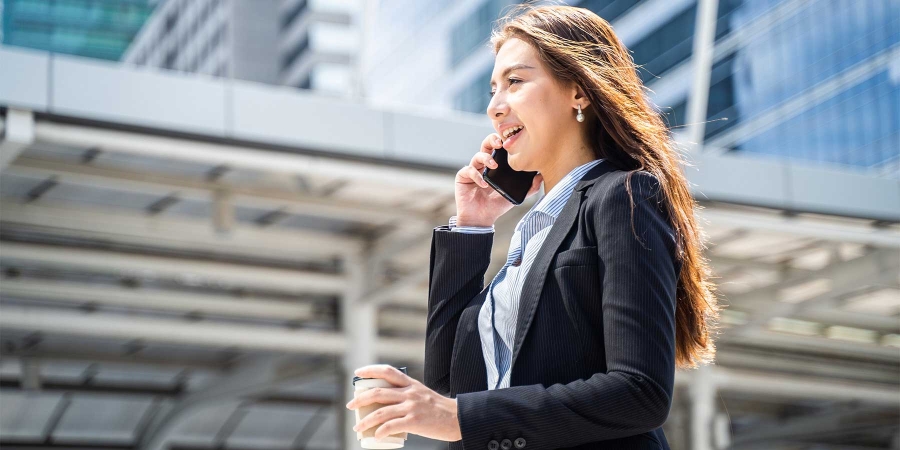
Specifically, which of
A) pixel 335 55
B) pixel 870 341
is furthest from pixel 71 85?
pixel 335 55

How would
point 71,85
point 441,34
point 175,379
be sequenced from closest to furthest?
point 71,85
point 175,379
point 441,34

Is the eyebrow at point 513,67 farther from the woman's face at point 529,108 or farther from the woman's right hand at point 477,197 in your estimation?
the woman's right hand at point 477,197

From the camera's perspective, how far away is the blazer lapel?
1.95 m

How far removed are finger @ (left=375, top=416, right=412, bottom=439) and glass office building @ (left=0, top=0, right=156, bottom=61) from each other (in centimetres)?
12954

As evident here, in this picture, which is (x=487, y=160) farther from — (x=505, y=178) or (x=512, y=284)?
(x=512, y=284)

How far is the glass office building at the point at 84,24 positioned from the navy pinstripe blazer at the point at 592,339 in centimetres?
12938

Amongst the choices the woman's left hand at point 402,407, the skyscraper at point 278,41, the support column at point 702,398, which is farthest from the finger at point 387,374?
the skyscraper at point 278,41

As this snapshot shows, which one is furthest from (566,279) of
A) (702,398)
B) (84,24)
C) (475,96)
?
(84,24)

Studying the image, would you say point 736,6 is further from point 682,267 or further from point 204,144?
point 682,267

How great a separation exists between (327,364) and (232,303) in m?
3.51

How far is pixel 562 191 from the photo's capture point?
214 centimetres

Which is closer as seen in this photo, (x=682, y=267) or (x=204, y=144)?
(x=682, y=267)

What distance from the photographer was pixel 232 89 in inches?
433

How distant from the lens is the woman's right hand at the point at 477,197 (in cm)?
242
